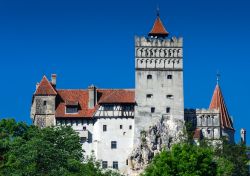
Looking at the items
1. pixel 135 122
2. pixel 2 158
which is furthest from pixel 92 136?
pixel 2 158

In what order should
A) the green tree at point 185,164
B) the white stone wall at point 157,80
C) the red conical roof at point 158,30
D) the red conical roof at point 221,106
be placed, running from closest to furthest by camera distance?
the green tree at point 185,164 < the white stone wall at point 157,80 < the red conical roof at point 158,30 < the red conical roof at point 221,106

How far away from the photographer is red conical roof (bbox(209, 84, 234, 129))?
408 feet

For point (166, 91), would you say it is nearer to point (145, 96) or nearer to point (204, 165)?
point (145, 96)

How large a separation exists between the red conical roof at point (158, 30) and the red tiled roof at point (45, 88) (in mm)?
14282

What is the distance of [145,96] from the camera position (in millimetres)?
116500

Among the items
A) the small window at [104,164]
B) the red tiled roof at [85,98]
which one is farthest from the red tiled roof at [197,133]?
the small window at [104,164]

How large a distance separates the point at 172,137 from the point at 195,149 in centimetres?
2153

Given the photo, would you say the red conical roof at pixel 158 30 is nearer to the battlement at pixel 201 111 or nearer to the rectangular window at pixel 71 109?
the battlement at pixel 201 111

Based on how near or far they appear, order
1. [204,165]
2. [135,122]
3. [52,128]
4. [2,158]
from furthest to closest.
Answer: [135,122] < [52,128] < [2,158] < [204,165]

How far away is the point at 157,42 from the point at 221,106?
1534cm

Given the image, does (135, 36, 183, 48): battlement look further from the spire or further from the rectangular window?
the rectangular window

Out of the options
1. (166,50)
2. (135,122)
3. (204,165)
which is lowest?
(204,165)

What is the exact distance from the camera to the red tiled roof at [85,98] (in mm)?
116500

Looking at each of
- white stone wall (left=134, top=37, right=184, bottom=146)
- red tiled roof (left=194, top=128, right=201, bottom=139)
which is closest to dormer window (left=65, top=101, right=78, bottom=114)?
white stone wall (left=134, top=37, right=184, bottom=146)
